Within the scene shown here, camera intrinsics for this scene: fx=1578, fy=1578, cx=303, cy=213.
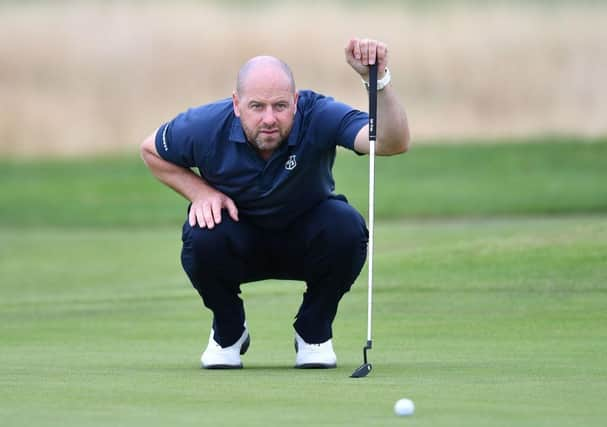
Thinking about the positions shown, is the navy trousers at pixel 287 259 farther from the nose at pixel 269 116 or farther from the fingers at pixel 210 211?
the nose at pixel 269 116

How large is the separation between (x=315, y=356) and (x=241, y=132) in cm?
96

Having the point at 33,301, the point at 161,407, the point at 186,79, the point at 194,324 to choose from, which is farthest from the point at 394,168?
the point at 161,407

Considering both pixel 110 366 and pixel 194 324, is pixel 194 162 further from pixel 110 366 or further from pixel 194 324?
pixel 194 324

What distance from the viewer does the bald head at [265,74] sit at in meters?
6.02

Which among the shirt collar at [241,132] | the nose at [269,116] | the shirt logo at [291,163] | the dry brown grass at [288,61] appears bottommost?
the dry brown grass at [288,61]

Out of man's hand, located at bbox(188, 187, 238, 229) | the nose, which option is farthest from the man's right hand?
the nose

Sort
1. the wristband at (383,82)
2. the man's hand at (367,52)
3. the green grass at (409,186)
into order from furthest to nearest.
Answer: the green grass at (409,186) → the wristband at (383,82) → the man's hand at (367,52)

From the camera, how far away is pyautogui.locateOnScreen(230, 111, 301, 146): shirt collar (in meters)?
6.23

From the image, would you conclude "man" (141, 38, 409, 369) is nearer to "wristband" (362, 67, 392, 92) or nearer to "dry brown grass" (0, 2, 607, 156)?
"wristband" (362, 67, 392, 92)

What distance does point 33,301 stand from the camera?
448 inches

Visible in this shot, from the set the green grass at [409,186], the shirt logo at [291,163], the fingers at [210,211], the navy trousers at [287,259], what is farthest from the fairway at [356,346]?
the green grass at [409,186]

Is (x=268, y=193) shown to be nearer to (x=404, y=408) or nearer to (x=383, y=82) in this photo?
(x=383, y=82)

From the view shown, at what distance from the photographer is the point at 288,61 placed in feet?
92.0

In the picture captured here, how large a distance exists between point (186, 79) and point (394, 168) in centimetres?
490
